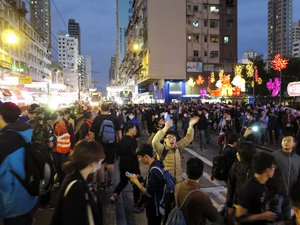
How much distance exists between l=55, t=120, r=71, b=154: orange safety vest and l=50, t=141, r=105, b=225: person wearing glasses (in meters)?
5.29

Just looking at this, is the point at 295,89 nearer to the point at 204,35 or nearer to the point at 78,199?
the point at 78,199

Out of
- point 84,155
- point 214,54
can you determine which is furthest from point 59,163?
point 214,54

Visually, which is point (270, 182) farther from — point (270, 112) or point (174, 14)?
point (174, 14)

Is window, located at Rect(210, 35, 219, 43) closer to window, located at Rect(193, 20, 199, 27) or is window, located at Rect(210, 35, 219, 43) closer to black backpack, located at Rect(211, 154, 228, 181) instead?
window, located at Rect(193, 20, 199, 27)

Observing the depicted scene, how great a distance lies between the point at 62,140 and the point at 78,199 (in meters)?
5.63

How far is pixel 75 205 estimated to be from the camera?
2.65 m

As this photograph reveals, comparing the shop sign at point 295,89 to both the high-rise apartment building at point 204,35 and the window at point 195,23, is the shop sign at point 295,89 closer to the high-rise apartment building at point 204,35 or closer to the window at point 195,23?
the high-rise apartment building at point 204,35

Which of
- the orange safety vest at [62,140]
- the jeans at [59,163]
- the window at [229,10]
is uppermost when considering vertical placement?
the window at [229,10]

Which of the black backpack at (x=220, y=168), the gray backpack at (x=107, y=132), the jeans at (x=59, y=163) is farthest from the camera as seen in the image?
the jeans at (x=59, y=163)

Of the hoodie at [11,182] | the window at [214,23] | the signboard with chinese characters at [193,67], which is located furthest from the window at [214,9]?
the hoodie at [11,182]

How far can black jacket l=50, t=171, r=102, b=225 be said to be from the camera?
2646 millimetres

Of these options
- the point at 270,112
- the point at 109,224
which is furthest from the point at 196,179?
the point at 270,112

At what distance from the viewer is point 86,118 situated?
368 inches

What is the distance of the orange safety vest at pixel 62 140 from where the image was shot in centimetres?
805
